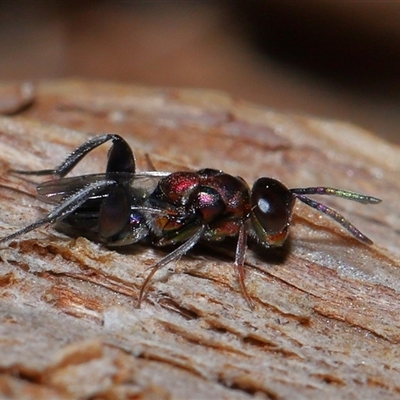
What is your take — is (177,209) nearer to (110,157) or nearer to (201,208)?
(201,208)

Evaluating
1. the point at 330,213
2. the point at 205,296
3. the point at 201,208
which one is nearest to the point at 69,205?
the point at 201,208

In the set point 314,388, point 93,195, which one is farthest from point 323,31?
point 314,388

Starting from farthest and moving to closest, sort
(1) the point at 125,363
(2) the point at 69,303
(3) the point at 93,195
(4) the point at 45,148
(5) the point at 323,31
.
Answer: (5) the point at 323,31 → (4) the point at 45,148 → (3) the point at 93,195 → (2) the point at 69,303 → (1) the point at 125,363

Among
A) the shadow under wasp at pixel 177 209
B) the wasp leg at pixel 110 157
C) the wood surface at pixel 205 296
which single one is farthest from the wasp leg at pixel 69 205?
the wasp leg at pixel 110 157

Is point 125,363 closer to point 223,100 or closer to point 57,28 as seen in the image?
point 223,100

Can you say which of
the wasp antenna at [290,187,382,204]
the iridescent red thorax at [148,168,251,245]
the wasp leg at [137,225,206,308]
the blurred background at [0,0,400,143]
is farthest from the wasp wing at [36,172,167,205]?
the blurred background at [0,0,400,143]

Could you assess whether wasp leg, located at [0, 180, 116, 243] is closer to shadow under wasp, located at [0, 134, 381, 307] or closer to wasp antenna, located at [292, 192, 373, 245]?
shadow under wasp, located at [0, 134, 381, 307]
